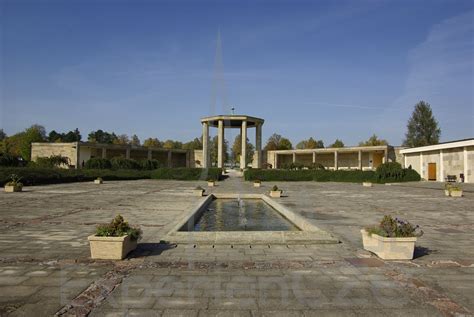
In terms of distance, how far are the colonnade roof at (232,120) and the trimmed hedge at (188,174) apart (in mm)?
16639

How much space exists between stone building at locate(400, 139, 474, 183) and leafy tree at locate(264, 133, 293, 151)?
150 feet

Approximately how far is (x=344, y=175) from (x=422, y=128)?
40.7 meters

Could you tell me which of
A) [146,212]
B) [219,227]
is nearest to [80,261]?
[219,227]

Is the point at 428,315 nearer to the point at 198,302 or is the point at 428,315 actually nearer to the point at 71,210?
the point at 198,302

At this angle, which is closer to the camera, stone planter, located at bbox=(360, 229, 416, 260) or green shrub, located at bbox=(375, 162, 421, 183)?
stone planter, located at bbox=(360, 229, 416, 260)

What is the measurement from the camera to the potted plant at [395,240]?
6.36 meters

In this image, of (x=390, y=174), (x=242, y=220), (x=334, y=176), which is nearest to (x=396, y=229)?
(x=242, y=220)

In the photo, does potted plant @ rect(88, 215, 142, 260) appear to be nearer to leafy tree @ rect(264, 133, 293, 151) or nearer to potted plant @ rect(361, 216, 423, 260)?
potted plant @ rect(361, 216, 423, 260)

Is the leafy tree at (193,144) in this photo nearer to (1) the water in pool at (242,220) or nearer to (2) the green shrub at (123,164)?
(2) the green shrub at (123,164)

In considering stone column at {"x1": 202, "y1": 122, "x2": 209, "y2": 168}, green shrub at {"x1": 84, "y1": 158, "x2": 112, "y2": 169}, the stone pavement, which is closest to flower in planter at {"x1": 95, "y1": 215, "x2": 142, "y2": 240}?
the stone pavement

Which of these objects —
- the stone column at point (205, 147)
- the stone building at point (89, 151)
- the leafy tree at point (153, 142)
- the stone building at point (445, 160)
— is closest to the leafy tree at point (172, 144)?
the leafy tree at point (153, 142)

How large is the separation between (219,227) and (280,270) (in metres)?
5.22

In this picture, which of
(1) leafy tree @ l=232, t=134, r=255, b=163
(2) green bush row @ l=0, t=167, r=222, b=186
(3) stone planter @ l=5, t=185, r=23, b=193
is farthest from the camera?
(1) leafy tree @ l=232, t=134, r=255, b=163

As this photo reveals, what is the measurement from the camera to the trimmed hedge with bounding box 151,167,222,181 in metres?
41.1
